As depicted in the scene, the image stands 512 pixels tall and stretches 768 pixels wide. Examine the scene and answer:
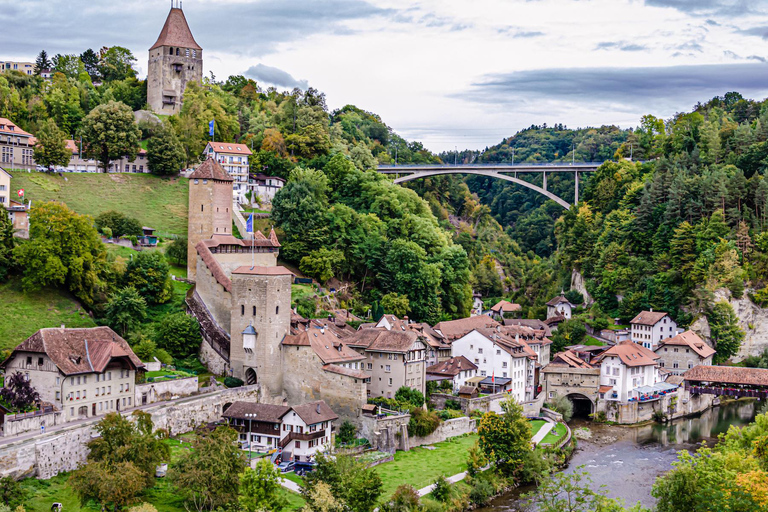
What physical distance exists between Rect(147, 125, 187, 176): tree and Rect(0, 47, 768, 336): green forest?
139 mm

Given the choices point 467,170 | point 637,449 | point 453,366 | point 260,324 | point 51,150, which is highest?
point 467,170

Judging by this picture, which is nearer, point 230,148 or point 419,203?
point 230,148

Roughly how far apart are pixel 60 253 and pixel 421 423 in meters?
26.9

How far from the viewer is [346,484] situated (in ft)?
143

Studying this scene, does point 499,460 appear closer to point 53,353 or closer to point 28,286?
point 53,353

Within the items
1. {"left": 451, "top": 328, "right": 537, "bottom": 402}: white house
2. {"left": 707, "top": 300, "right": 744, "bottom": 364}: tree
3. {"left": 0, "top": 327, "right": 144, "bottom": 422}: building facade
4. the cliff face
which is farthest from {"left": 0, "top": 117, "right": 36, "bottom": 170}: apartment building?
the cliff face

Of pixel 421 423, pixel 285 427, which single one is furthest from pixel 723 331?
pixel 285 427

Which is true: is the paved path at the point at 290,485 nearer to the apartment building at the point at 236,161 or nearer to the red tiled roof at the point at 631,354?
the red tiled roof at the point at 631,354

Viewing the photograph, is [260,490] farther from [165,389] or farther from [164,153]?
[164,153]

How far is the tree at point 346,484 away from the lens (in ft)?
140

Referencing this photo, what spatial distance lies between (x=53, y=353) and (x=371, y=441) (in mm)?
19422

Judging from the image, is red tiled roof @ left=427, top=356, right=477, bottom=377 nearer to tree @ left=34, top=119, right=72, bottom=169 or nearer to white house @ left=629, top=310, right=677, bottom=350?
white house @ left=629, top=310, right=677, bottom=350

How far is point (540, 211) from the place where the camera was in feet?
509

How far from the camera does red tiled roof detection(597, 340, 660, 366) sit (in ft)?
244
